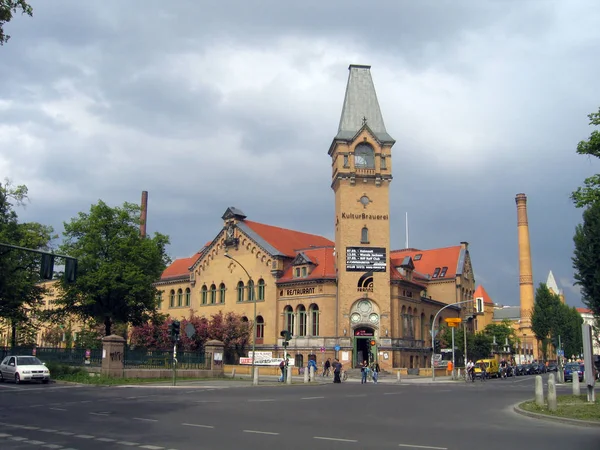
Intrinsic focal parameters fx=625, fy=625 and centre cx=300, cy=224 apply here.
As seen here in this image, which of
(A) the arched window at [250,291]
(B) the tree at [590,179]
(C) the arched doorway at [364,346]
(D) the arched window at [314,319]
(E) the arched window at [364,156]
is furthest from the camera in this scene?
(A) the arched window at [250,291]

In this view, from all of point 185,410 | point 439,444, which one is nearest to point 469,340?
point 185,410

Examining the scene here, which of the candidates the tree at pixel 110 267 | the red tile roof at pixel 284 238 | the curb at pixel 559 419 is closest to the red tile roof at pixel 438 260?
the red tile roof at pixel 284 238

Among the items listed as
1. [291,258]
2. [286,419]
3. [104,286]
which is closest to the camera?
[286,419]

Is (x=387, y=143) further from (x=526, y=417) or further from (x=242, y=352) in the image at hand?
(x=526, y=417)

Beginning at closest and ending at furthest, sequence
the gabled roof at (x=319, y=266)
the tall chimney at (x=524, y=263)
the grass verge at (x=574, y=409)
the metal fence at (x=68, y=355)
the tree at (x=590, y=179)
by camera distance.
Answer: the grass verge at (x=574, y=409)
the tree at (x=590, y=179)
the metal fence at (x=68, y=355)
the gabled roof at (x=319, y=266)
the tall chimney at (x=524, y=263)

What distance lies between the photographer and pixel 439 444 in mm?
12766

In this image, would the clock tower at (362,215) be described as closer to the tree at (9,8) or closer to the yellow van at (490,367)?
the yellow van at (490,367)

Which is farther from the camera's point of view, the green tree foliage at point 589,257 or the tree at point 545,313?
the tree at point 545,313

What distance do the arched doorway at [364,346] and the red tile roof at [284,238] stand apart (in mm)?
11938

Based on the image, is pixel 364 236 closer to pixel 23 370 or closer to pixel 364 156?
pixel 364 156

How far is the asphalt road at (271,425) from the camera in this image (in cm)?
1276

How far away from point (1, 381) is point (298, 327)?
3149 centimetres

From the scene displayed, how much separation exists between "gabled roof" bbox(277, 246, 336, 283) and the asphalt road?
122 ft

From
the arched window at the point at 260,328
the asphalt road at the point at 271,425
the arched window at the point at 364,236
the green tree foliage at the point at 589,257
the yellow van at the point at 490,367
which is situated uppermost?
the arched window at the point at 364,236
